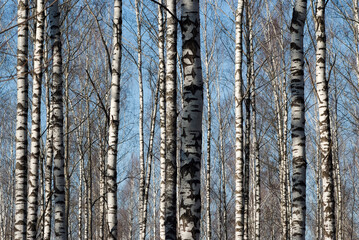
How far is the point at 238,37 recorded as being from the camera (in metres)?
9.13

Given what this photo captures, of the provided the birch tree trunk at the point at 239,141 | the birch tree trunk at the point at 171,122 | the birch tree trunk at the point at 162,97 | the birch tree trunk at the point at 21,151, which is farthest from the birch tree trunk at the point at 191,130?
the birch tree trunk at the point at 162,97

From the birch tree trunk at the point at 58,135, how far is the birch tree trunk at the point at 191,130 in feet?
7.77

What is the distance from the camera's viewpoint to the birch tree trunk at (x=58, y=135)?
6.02m

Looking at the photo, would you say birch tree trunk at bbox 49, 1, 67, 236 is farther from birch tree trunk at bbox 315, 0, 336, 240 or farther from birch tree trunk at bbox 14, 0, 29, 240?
birch tree trunk at bbox 315, 0, 336, 240

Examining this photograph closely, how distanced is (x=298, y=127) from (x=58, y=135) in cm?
327

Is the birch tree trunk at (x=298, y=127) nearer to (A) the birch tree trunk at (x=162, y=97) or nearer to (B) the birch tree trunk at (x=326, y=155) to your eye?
(B) the birch tree trunk at (x=326, y=155)

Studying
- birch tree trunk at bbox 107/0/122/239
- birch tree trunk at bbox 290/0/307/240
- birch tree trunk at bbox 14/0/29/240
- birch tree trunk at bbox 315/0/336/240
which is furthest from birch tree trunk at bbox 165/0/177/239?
birch tree trunk at bbox 315/0/336/240

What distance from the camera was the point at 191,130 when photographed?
422cm

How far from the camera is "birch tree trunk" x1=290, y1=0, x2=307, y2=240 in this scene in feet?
20.0

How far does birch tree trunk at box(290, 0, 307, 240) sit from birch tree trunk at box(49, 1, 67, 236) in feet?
10.2

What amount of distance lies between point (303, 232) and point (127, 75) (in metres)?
13.2

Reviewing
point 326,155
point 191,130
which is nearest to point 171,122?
point 326,155

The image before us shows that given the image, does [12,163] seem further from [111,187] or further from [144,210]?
[111,187]

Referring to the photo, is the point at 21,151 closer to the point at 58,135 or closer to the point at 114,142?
the point at 58,135
